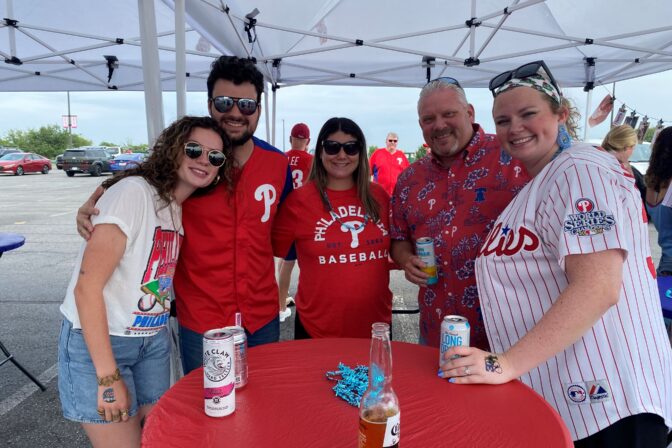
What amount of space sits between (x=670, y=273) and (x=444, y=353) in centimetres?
298

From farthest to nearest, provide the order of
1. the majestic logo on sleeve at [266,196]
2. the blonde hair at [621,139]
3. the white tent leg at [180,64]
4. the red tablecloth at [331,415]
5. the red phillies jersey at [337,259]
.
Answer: the blonde hair at [621,139], the white tent leg at [180,64], the red phillies jersey at [337,259], the majestic logo on sleeve at [266,196], the red tablecloth at [331,415]

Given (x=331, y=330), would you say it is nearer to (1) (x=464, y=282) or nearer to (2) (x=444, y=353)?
(1) (x=464, y=282)

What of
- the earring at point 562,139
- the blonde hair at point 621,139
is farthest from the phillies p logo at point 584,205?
the blonde hair at point 621,139

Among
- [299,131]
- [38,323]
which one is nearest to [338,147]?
[299,131]

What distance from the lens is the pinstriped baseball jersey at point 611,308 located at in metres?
1.17

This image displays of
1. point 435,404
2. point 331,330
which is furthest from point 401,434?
point 331,330

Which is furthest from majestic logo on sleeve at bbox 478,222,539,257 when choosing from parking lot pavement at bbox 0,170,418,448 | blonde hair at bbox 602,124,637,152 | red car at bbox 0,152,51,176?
red car at bbox 0,152,51,176

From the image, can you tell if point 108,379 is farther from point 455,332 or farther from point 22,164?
point 22,164

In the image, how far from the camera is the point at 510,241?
1.38 meters

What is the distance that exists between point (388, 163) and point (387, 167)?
0.28 ft

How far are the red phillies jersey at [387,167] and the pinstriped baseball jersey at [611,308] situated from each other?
6282mm

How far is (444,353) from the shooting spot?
1.33 metres

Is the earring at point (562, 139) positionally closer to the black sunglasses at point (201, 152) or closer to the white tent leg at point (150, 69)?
the black sunglasses at point (201, 152)

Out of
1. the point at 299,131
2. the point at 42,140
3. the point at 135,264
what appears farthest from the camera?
the point at 42,140
